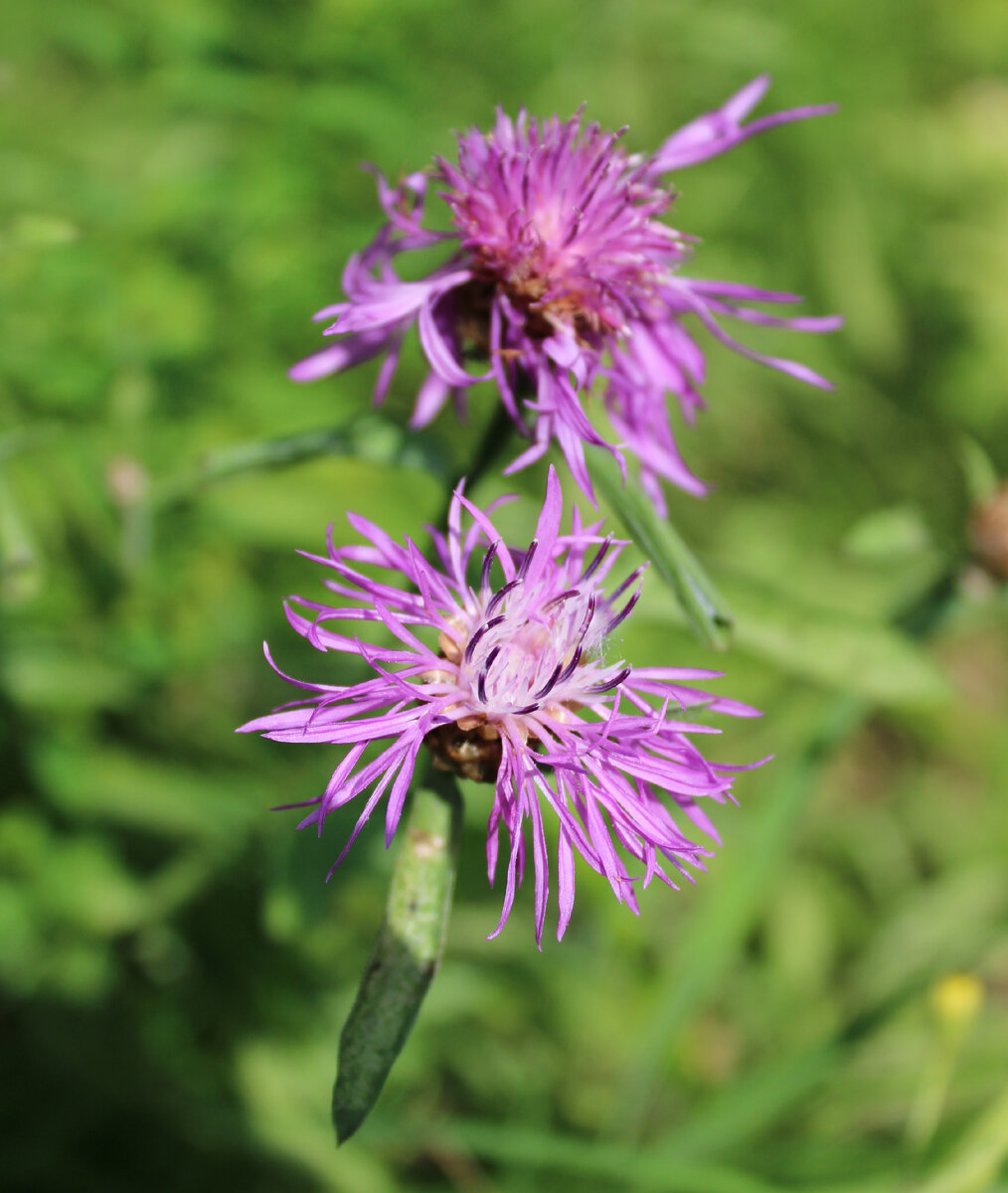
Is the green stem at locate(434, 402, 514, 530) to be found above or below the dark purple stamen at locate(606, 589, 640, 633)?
above

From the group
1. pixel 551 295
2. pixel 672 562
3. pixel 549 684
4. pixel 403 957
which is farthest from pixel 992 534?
pixel 403 957

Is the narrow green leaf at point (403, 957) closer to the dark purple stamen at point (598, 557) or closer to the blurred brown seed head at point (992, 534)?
the dark purple stamen at point (598, 557)

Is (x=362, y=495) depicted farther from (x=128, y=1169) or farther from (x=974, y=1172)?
(x=974, y=1172)

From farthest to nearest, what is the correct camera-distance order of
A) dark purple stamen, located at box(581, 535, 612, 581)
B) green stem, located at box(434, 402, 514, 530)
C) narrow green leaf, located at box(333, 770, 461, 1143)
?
green stem, located at box(434, 402, 514, 530), dark purple stamen, located at box(581, 535, 612, 581), narrow green leaf, located at box(333, 770, 461, 1143)

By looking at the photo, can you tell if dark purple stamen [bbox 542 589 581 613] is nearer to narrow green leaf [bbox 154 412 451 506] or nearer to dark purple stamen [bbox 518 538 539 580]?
dark purple stamen [bbox 518 538 539 580]

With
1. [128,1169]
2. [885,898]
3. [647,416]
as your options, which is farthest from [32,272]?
[885,898]

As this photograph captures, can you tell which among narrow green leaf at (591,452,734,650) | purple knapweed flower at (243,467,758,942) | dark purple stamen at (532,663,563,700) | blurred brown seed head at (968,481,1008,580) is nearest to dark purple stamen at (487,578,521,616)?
purple knapweed flower at (243,467,758,942)

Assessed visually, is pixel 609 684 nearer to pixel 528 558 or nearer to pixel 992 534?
pixel 528 558
